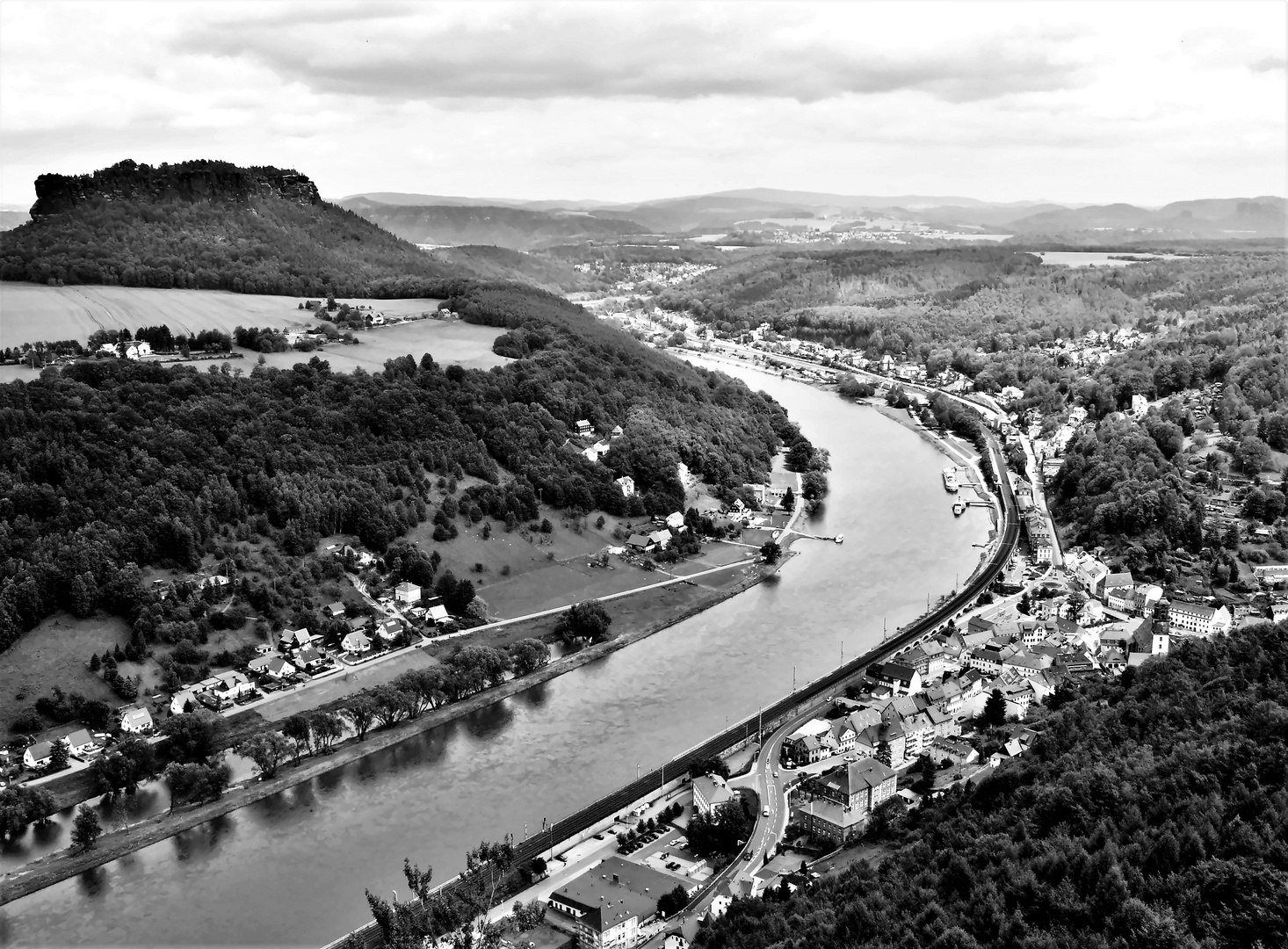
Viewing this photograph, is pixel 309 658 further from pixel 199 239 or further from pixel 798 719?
pixel 199 239

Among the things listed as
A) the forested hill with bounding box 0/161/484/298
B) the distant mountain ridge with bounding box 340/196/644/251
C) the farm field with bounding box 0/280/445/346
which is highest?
the distant mountain ridge with bounding box 340/196/644/251

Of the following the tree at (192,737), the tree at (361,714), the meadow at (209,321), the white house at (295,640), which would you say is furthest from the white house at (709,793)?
the meadow at (209,321)

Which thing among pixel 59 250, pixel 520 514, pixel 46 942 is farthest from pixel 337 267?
pixel 46 942

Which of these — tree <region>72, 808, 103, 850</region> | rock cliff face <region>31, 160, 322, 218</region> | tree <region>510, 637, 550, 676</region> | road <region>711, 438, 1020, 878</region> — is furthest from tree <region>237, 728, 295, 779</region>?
rock cliff face <region>31, 160, 322, 218</region>

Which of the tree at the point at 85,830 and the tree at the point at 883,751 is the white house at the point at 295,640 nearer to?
the tree at the point at 85,830

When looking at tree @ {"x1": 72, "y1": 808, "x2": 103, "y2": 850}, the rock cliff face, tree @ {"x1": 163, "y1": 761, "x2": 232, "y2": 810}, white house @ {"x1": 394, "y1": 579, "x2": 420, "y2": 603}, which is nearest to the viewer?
tree @ {"x1": 72, "y1": 808, "x2": 103, "y2": 850}

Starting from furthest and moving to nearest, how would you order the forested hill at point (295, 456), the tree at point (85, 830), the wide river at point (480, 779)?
1. the forested hill at point (295, 456)
2. the tree at point (85, 830)
3. the wide river at point (480, 779)

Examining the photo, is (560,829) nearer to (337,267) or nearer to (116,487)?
(116,487)

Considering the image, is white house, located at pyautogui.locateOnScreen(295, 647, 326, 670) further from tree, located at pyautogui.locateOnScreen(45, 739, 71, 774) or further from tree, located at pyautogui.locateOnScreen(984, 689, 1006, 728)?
tree, located at pyautogui.locateOnScreen(984, 689, 1006, 728)
